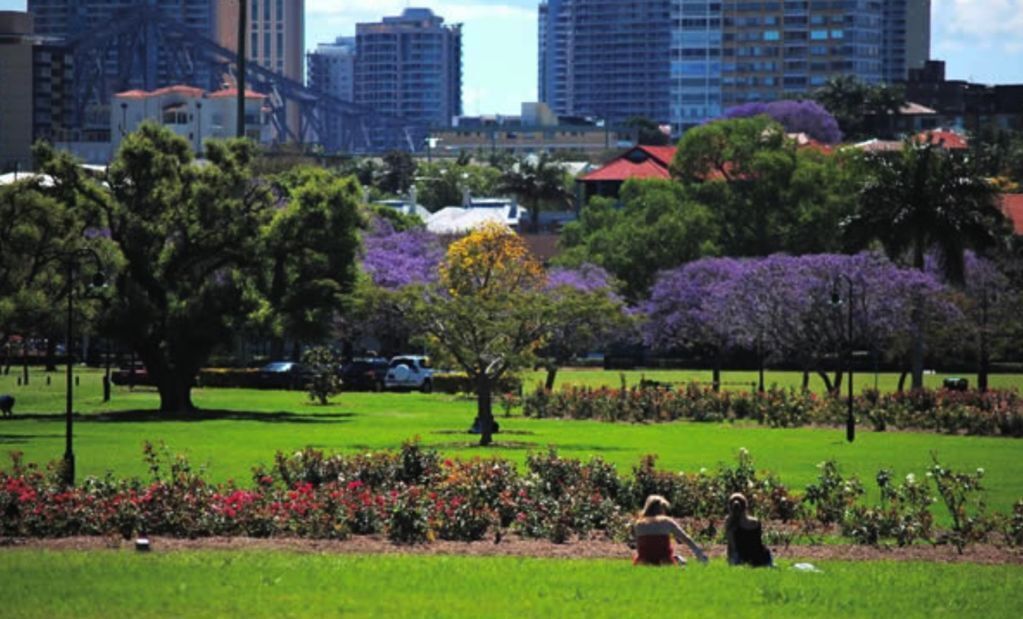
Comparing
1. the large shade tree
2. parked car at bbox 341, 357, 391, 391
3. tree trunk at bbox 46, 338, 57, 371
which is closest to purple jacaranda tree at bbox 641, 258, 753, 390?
parked car at bbox 341, 357, 391, 391

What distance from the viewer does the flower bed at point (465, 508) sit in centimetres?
2866

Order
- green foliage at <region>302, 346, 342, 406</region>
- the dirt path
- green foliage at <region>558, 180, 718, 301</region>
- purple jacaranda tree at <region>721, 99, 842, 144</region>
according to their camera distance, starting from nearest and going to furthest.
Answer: the dirt path → green foliage at <region>302, 346, 342, 406</region> → green foliage at <region>558, 180, 718, 301</region> → purple jacaranda tree at <region>721, 99, 842, 144</region>

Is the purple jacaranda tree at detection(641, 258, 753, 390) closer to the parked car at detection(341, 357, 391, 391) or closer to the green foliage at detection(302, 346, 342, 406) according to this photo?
the parked car at detection(341, 357, 391, 391)

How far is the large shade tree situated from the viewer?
216 feet

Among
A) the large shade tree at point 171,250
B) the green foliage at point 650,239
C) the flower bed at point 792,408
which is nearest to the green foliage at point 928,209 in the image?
the flower bed at point 792,408

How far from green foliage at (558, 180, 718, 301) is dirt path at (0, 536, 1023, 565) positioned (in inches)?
2844

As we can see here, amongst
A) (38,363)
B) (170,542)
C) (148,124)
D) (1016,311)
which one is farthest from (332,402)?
(170,542)

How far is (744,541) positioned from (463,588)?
4266 millimetres

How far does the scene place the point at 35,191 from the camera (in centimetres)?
6222

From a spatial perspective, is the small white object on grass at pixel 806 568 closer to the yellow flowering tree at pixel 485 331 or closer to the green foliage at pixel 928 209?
the yellow flowering tree at pixel 485 331

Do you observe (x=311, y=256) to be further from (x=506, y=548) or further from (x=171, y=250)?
(x=506, y=548)

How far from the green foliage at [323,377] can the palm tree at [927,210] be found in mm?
20484

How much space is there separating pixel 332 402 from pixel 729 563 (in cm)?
5029

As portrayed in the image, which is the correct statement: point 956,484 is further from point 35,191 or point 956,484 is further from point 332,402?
point 332,402
